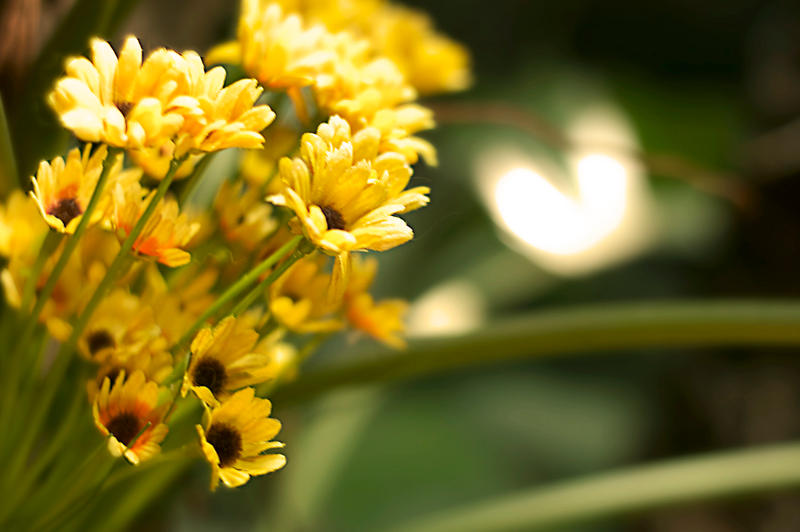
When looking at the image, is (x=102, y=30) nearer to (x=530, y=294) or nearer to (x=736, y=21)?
(x=530, y=294)

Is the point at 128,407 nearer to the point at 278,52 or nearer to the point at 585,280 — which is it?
the point at 278,52

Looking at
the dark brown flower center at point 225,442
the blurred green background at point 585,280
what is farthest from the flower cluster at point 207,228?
the blurred green background at point 585,280

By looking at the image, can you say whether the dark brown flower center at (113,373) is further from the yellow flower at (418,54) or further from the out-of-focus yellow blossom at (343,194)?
the yellow flower at (418,54)

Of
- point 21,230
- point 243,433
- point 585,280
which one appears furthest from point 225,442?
point 585,280

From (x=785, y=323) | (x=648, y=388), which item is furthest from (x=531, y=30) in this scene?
(x=785, y=323)

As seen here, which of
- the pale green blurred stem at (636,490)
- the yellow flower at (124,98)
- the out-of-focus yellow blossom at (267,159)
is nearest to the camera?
the yellow flower at (124,98)

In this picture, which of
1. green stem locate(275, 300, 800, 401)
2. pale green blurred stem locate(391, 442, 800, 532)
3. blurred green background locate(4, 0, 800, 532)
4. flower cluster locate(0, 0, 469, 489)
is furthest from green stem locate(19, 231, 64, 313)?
blurred green background locate(4, 0, 800, 532)
